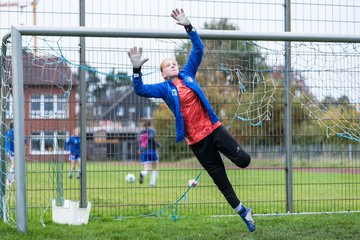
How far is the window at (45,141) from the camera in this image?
8984 mm

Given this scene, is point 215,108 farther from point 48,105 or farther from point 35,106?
point 35,106

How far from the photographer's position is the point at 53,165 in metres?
8.70

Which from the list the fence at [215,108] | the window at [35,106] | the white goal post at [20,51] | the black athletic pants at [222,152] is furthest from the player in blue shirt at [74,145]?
the black athletic pants at [222,152]

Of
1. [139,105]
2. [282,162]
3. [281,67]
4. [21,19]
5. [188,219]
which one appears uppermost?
[21,19]

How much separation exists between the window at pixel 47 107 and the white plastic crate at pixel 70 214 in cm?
135

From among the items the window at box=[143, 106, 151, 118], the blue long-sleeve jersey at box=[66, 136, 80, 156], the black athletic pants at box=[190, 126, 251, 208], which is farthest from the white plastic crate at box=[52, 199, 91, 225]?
the blue long-sleeve jersey at box=[66, 136, 80, 156]

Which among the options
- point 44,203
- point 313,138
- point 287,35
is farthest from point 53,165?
point 313,138

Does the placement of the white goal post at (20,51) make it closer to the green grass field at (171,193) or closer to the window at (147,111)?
the green grass field at (171,193)

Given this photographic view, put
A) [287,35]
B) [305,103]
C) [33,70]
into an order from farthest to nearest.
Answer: [305,103]
[33,70]
[287,35]

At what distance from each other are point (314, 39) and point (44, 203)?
4731 mm

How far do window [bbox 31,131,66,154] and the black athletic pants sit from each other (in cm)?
293

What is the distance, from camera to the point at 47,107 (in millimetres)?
9008

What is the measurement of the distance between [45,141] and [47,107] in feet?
1.69

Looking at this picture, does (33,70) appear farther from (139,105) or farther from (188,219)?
(188,219)
